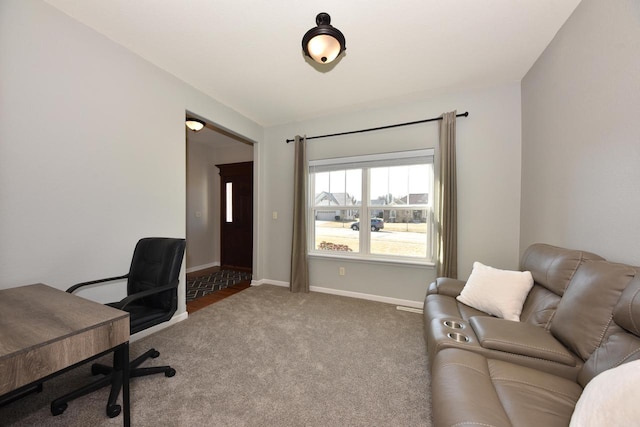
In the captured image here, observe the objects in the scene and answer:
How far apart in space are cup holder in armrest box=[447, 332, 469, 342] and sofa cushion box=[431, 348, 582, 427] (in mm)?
117

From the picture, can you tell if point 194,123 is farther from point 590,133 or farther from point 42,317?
point 590,133

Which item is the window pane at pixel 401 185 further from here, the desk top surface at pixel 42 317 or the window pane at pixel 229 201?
the window pane at pixel 229 201

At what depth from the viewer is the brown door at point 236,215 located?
16.5 ft

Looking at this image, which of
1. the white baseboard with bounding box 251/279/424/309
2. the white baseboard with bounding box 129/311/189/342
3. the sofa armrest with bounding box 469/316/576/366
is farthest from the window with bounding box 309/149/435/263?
the white baseboard with bounding box 129/311/189/342

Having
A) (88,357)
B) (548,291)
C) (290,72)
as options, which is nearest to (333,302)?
(548,291)

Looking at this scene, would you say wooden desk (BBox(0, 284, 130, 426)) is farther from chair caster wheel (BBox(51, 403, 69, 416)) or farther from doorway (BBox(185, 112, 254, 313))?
doorway (BBox(185, 112, 254, 313))

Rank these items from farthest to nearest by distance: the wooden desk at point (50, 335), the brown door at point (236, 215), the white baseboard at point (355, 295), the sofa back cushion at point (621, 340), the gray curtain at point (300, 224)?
the brown door at point (236, 215) → the gray curtain at point (300, 224) → the white baseboard at point (355, 295) → the sofa back cushion at point (621, 340) → the wooden desk at point (50, 335)

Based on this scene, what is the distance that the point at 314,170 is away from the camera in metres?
3.79

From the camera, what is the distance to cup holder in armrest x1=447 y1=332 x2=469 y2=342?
55.1 inches

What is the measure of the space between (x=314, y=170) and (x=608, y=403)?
3456mm

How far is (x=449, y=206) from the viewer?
284 cm

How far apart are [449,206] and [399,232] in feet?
2.40

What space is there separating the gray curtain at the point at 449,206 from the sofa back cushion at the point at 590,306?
1451 millimetres

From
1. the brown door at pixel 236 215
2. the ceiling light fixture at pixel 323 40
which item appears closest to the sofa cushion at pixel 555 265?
the ceiling light fixture at pixel 323 40
